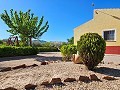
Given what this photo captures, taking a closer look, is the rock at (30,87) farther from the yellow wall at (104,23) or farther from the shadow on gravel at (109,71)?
the yellow wall at (104,23)

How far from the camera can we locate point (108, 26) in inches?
1064

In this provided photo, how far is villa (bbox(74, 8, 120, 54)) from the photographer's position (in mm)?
26016

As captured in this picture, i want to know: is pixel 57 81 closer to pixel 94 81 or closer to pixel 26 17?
pixel 94 81

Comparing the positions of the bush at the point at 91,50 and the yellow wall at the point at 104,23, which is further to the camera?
the yellow wall at the point at 104,23

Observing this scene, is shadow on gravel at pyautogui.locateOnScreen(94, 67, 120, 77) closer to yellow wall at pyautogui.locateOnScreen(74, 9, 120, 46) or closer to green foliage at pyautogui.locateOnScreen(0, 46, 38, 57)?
green foliage at pyautogui.locateOnScreen(0, 46, 38, 57)

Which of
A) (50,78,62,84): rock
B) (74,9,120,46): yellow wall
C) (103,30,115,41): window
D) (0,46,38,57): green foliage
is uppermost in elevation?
(74,9,120,46): yellow wall

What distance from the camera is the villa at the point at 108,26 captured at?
85.4 feet

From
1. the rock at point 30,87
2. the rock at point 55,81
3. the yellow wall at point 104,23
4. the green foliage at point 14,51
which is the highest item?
the yellow wall at point 104,23

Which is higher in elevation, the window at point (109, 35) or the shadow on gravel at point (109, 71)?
the window at point (109, 35)

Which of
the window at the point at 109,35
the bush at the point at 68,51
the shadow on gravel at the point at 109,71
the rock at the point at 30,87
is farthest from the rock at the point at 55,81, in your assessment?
the window at the point at 109,35

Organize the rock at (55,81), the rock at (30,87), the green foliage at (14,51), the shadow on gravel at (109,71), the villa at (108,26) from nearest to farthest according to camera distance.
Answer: the rock at (30,87), the rock at (55,81), the shadow on gravel at (109,71), the green foliage at (14,51), the villa at (108,26)

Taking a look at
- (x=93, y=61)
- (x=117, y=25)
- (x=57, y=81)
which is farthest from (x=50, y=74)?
(x=117, y=25)

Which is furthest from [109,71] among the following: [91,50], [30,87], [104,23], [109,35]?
[104,23]

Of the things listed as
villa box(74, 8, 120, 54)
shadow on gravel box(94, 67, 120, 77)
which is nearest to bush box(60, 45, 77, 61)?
shadow on gravel box(94, 67, 120, 77)
